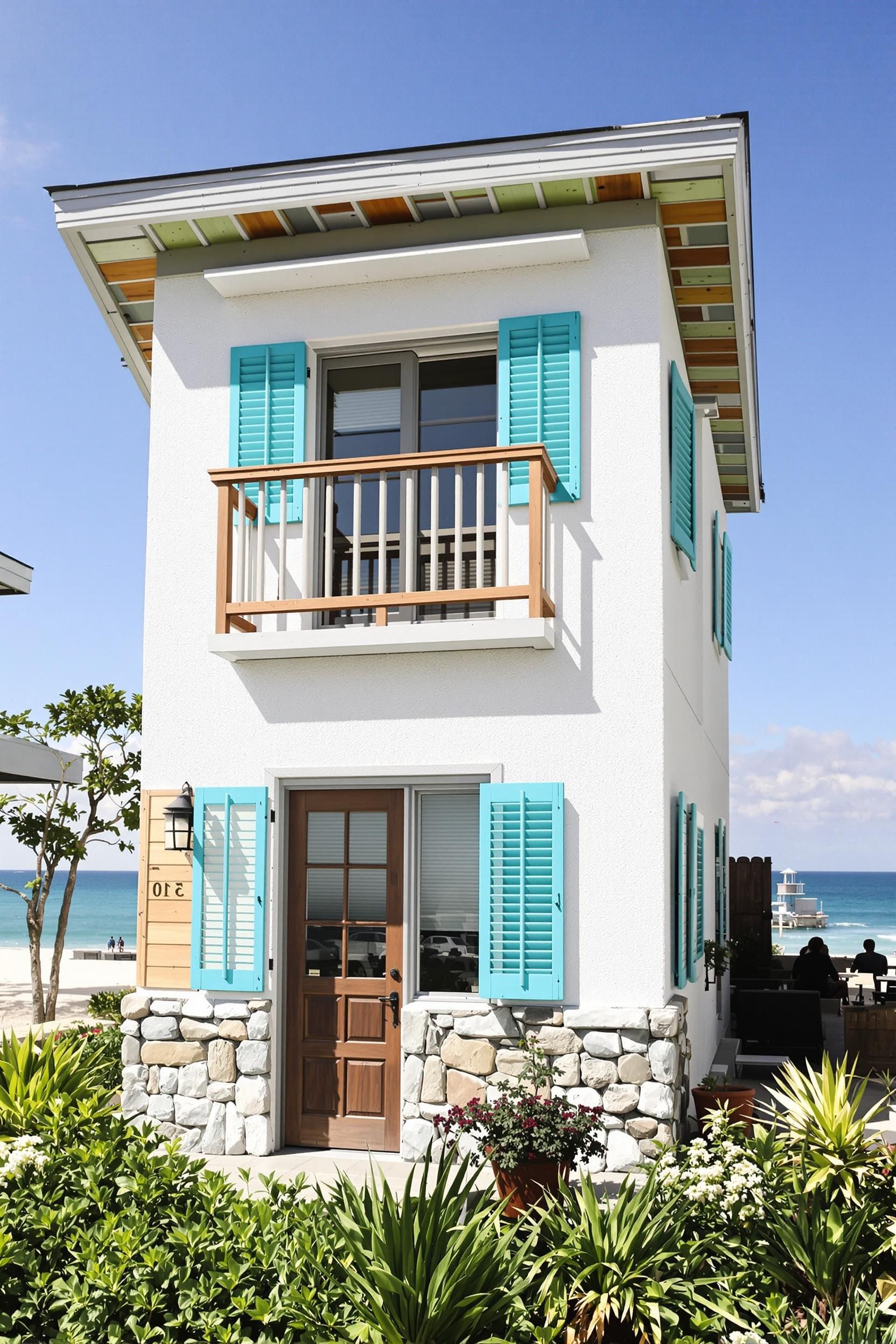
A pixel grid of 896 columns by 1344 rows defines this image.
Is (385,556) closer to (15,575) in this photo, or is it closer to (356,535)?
(356,535)

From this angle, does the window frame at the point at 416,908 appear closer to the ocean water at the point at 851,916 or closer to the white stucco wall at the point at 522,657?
the white stucco wall at the point at 522,657

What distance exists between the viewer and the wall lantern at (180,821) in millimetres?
8305

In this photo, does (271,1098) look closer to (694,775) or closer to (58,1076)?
(58,1076)

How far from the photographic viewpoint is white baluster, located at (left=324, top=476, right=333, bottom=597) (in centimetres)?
858

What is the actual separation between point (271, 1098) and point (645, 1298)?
384cm

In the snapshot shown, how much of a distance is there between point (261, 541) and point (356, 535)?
2.38 ft

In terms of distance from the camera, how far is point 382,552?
8.59 m

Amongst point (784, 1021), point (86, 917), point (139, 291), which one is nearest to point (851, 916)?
point (86, 917)

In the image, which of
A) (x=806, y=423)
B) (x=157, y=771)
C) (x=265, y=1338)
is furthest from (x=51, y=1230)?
(x=806, y=423)

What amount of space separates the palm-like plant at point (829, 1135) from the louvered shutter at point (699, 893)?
3.29 m

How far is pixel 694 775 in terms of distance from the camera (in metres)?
10.4

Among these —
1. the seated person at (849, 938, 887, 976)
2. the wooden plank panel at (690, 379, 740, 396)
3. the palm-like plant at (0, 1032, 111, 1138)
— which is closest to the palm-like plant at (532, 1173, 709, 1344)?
the palm-like plant at (0, 1032, 111, 1138)

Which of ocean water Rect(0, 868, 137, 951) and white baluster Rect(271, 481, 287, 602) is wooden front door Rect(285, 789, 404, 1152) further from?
ocean water Rect(0, 868, 137, 951)

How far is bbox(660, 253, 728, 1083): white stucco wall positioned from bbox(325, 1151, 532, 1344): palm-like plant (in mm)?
3084
